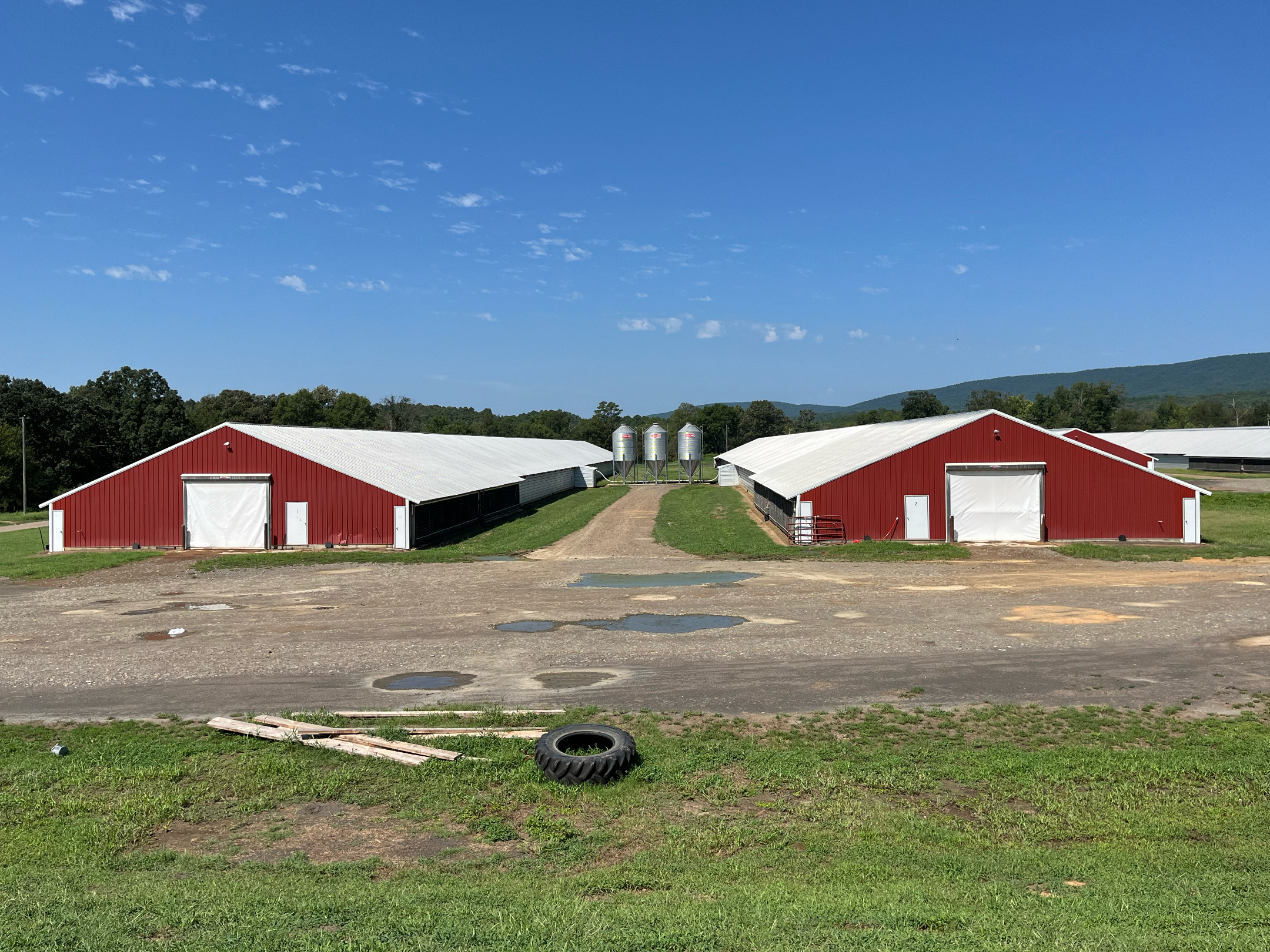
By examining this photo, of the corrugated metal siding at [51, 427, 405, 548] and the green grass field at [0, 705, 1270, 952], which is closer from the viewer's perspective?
the green grass field at [0, 705, 1270, 952]

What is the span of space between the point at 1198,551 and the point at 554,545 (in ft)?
85.1

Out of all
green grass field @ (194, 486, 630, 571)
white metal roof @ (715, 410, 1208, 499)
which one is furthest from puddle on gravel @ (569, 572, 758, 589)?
white metal roof @ (715, 410, 1208, 499)

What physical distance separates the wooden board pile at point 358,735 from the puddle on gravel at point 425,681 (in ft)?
8.11

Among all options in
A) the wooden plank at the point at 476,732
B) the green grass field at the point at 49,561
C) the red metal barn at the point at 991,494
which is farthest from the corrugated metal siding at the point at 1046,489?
the green grass field at the point at 49,561

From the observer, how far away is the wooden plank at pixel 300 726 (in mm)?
11961

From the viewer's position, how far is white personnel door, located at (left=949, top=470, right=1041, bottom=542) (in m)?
35.7

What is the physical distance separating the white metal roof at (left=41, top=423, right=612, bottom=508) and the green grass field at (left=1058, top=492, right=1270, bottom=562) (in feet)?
91.8

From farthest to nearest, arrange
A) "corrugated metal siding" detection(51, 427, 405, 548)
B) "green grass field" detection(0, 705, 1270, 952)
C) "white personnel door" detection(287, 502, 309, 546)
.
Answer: "white personnel door" detection(287, 502, 309, 546) < "corrugated metal siding" detection(51, 427, 405, 548) < "green grass field" detection(0, 705, 1270, 952)

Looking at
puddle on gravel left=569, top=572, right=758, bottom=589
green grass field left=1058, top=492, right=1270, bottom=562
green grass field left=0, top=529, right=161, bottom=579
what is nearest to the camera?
puddle on gravel left=569, top=572, right=758, bottom=589

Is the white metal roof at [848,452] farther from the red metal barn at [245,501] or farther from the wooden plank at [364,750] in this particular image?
the wooden plank at [364,750]

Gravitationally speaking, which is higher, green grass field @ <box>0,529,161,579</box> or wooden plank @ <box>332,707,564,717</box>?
green grass field @ <box>0,529,161,579</box>

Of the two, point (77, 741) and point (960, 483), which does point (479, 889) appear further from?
point (960, 483)

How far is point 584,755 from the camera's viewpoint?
36.8ft

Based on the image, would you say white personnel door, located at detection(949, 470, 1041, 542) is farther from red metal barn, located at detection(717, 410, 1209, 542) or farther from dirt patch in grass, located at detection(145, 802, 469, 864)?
dirt patch in grass, located at detection(145, 802, 469, 864)
